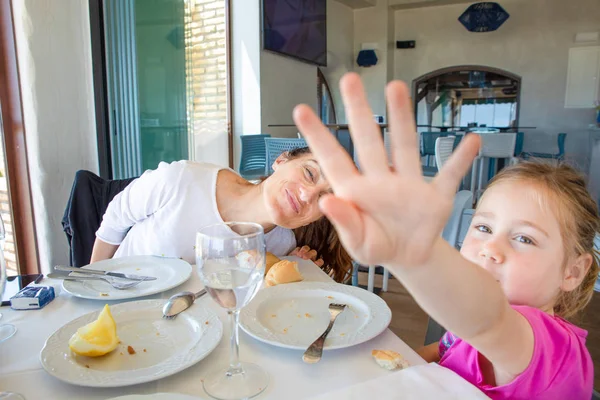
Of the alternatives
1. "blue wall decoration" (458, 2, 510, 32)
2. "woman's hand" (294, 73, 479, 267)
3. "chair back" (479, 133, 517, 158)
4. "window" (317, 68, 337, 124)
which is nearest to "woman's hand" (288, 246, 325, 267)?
"woman's hand" (294, 73, 479, 267)

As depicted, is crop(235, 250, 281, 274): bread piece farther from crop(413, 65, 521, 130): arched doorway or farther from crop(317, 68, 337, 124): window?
crop(413, 65, 521, 130): arched doorway

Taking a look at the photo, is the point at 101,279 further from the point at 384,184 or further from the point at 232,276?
the point at 384,184

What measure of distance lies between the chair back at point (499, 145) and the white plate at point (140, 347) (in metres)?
5.54

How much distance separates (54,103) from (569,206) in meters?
2.50

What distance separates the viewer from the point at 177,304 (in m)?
0.85

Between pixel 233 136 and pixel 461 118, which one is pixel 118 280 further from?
pixel 461 118

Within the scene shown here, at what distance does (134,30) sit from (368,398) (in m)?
3.42

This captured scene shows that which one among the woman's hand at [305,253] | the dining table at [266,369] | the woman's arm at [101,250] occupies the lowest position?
the woman's arm at [101,250]

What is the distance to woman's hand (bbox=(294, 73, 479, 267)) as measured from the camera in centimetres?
45

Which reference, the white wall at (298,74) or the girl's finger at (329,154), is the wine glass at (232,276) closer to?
the girl's finger at (329,154)

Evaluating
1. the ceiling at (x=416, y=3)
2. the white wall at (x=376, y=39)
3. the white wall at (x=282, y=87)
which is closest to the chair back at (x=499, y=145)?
the white wall at (x=282, y=87)

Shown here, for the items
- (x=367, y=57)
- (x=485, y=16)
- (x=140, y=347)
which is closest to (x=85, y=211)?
(x=140, y=347)

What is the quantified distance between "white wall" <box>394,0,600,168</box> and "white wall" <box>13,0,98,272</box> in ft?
25.2

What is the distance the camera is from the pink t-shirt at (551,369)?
0.61m
